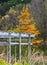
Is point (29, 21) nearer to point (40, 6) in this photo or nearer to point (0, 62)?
point (40, 6)

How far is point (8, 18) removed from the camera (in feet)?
85.7

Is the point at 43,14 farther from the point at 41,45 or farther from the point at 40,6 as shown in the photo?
the point at 41,45

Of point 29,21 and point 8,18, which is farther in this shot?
point 8,18

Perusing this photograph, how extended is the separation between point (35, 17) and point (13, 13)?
8.25 feet

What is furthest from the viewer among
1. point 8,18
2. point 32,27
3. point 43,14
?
point 8,18

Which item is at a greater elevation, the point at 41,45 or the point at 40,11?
the point at 40,11

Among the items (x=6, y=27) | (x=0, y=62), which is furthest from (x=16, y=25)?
(x=0, y=62)

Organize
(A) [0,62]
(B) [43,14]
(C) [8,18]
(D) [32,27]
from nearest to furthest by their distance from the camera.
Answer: (A) [0,62]
(D) [32,27]
(B) [43,14]
(C) [8,18]

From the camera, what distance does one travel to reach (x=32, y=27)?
22.7 m

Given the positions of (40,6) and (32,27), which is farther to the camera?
(40,6)

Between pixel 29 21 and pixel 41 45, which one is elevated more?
pixel 29 21

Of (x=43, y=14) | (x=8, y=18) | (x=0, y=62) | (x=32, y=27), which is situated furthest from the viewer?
(x=8, y=18)

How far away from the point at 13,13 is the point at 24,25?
3562mm

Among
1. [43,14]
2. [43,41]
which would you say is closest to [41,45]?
[43,41]
